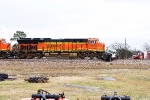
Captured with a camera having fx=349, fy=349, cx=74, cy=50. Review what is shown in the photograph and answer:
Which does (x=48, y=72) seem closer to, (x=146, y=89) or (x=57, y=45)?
(x=146, y=89)

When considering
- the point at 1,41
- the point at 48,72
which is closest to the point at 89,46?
the point at 1,41

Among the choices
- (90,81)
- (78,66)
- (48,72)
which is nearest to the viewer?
(90,81)

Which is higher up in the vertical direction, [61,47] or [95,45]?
[95,45]

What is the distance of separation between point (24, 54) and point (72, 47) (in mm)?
6679

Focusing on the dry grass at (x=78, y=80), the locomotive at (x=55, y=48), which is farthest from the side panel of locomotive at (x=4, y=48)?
the dry grass at (x=78, y=80)

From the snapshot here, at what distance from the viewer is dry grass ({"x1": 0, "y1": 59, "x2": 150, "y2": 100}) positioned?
62.9 ft

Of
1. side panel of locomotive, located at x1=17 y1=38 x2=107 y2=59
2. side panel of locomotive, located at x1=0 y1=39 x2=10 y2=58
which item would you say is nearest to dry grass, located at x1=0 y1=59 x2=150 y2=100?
side panel of locomotive, located at x1=17 y1=38 x2=107 y2=59

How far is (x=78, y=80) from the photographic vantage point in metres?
25.3

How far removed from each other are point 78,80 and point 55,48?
23795 millimetres

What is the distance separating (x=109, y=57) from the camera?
43750 mm

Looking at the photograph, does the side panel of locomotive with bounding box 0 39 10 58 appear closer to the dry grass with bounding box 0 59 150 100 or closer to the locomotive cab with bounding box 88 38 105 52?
the locomotive cab with bounding box 88 38 105 52

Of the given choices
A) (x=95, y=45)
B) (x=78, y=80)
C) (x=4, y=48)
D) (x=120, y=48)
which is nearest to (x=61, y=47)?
(x=95, y=45)

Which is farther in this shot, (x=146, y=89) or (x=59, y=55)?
(x=59, y=55)

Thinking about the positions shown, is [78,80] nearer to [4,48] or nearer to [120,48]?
[4,48]
